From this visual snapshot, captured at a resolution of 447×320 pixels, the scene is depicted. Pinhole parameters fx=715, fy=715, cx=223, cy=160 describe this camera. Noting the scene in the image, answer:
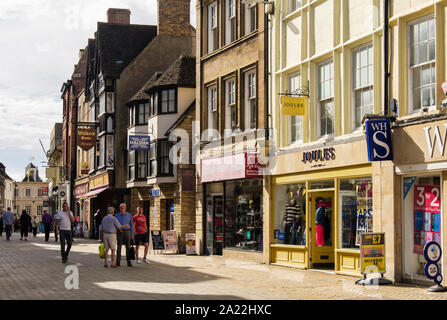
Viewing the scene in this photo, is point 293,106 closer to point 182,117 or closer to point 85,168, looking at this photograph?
point 182,117

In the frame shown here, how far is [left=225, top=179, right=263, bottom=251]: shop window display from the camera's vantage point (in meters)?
23.8

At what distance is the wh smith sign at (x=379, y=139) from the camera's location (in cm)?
1611

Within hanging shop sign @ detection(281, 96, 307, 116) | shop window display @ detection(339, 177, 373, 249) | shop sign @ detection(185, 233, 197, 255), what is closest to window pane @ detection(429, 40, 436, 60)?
shop window display @ detection(339, 177, 373, 249)

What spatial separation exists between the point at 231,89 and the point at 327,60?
667cm

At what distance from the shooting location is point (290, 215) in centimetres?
2173

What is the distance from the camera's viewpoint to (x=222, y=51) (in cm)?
2630

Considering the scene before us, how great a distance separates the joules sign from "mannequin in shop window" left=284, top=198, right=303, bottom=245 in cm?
173

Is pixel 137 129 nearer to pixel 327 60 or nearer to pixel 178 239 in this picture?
pixel 178 239

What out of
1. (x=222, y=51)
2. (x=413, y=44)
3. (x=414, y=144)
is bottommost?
(x=414, y=144)

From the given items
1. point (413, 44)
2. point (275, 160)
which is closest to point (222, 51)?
point (275, 160)

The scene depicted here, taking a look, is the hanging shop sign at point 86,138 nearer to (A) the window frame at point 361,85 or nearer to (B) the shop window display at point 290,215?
(B) the shop window display at point 290,215

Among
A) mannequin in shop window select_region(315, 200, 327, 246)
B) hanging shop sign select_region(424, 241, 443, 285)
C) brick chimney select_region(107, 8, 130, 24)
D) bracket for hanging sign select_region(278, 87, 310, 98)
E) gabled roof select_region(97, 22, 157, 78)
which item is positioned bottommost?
hanging shop sign select_region(424, 241, 443, 285)

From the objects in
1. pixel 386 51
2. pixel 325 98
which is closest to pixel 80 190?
pixel 325 98

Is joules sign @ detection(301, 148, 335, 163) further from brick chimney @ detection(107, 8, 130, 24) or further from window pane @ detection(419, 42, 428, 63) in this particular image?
brick chimney @ detection(107, 8, 130, 24)
